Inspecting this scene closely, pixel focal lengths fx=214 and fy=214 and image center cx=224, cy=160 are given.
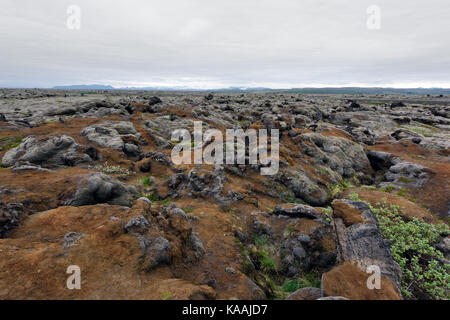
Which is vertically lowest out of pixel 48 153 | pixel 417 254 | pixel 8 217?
pixel 417 254

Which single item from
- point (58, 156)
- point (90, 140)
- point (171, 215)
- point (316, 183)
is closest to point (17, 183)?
point (58, 156)

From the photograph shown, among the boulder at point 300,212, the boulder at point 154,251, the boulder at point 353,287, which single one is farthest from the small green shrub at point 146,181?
the boulder at point 353,287

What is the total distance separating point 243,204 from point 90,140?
Answer: 22851mm

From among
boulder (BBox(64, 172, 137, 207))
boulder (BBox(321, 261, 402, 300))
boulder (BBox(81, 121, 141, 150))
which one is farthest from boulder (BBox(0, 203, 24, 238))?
boulder (BBox(81, 121, 141, 150))

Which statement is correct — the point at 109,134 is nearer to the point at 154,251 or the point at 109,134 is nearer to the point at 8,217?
the point at 8,217

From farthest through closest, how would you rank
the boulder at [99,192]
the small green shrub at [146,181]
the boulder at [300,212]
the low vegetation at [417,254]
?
the small green shrub at [146,181] → the boulder at [300,212] → the boulder at [99,192] → the low vegetation at [417,254]

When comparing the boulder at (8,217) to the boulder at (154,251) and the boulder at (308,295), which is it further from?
the boulder at (308,295)

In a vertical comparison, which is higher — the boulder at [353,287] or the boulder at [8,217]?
the boulder at [8,217]

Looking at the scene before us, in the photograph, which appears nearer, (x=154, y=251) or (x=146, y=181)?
(x=154, y=251)

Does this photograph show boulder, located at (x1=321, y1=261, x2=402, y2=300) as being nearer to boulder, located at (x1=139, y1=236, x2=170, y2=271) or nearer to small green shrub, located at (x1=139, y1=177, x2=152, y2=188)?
boulder, located at (x1=139, y1=236, x2=170, y2=271)

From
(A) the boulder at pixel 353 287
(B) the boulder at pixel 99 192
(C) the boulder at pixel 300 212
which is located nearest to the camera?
(A) the boulder at pixel 353 287

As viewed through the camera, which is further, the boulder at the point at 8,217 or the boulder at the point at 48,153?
the boulder at the point at 48,153

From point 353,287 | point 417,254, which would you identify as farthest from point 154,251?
point 417,254
